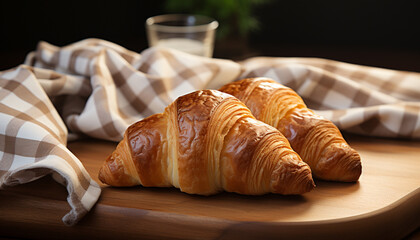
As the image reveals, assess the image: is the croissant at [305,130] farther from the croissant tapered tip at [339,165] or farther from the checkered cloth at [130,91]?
the checkered cloth at [130,91]

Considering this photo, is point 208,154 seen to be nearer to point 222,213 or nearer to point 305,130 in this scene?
point 222,213

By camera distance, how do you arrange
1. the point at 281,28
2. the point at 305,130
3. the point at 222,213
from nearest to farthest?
the point at 222,213
the point at 305,130
the point at 281,28

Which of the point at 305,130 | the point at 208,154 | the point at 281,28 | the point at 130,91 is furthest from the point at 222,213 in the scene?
the point at 281,28

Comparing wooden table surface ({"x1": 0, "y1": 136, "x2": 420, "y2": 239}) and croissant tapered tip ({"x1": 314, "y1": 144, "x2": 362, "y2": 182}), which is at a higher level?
croissant tapered tip ({"x1": 314, "y1": 144, "x2": 362, "y2": 182})

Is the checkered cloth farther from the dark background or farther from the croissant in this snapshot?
the dark background

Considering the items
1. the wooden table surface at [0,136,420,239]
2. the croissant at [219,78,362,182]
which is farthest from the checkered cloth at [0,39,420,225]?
the croissant at [219,78,362,182]

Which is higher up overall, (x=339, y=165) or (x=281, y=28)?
(x=339, y=165)
